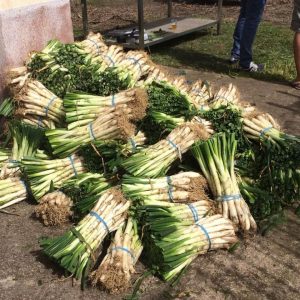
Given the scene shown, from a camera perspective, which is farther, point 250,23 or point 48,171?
point 250,23

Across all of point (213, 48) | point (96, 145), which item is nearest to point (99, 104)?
point (96, 145)

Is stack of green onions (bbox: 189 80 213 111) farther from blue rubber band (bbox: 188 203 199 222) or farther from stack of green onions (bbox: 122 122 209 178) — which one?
blue rubber band (bbox: 188 203 199 222)

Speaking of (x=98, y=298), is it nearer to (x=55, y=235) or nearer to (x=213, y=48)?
(x=55, y=235)

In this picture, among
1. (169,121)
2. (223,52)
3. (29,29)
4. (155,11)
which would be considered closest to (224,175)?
(169,121)

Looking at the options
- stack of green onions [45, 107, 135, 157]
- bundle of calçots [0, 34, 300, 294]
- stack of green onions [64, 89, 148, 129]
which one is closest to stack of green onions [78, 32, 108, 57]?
bundle of calçots [0, 34, 300, 294]

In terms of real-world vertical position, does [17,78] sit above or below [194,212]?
above

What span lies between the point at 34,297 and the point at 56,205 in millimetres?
847

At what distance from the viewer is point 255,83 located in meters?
7.27

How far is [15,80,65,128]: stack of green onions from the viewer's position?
14.8 feet

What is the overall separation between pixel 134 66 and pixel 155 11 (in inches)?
406

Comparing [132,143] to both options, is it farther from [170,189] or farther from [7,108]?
[7,108]

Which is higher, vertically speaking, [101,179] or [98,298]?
[101,179]

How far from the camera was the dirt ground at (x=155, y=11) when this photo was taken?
42.0 feet

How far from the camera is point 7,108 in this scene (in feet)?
15.6
